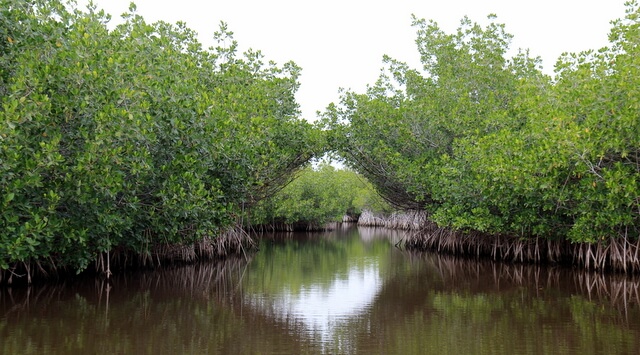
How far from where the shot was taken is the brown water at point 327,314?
5.89 m

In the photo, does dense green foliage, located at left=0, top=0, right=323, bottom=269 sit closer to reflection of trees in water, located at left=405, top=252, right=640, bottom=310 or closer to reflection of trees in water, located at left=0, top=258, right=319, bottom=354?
reflection of trees in water, located at left=0, top=258, right=319, bottom=354

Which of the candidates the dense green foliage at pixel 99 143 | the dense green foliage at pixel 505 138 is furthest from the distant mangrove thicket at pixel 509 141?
the dense green foliage at pixel 99 143

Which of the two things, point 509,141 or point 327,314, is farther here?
point 509,141

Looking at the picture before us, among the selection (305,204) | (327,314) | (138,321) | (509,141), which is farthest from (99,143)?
(305,204)

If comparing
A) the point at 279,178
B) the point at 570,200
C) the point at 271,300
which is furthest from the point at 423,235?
the point at 271,300

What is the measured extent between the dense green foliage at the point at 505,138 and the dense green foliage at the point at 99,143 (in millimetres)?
5926

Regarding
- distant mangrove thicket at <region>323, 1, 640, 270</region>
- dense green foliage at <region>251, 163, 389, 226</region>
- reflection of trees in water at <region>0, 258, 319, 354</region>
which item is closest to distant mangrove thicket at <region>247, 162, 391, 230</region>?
dense green foliage at <region>251, 163, 389, 226</region>

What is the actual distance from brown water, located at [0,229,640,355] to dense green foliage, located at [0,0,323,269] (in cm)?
113

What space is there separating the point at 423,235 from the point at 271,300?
1235 centimetres

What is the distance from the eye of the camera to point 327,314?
25.6ft

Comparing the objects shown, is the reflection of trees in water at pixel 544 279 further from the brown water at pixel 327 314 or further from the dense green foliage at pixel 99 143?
the dense green foliage at pixel 99 143

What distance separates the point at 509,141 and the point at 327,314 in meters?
7.14

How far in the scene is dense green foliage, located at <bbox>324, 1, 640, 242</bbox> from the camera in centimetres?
1017

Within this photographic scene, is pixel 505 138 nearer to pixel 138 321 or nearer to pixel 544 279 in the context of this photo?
pixel 544 279
